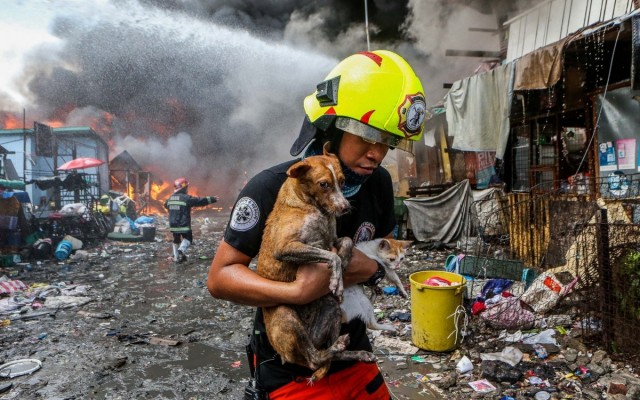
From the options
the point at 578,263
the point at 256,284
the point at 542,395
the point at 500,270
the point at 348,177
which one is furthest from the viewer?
the point at 500,270

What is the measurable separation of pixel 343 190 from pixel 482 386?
367cm

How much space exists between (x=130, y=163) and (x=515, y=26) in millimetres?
32288

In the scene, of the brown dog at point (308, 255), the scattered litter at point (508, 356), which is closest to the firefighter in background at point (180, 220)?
the scattered litter at point (508, 356)

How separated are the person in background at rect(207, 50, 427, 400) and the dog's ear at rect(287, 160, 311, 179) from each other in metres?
0.15

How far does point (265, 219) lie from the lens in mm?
1800

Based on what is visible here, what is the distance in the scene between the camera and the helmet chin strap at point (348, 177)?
1906 millimetres

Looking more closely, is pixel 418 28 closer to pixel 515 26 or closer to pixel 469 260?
pixel 515 26

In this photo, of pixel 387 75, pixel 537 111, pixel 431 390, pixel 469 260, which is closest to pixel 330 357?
pixel 387 75

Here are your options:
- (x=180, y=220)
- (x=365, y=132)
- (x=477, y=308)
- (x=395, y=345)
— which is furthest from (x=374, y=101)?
(x=180, y=220)

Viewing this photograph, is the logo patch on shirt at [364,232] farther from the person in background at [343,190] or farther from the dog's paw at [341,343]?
the dog's paw at [341,343]

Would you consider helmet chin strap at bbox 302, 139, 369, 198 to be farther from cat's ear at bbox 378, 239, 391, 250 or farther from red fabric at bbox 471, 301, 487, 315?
red fabric at bbox 471, 301, 487, 315

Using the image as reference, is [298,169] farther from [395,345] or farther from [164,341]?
[164,341]

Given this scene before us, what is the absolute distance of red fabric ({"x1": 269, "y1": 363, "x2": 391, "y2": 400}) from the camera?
1.74 meters

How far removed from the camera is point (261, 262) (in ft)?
5.97
